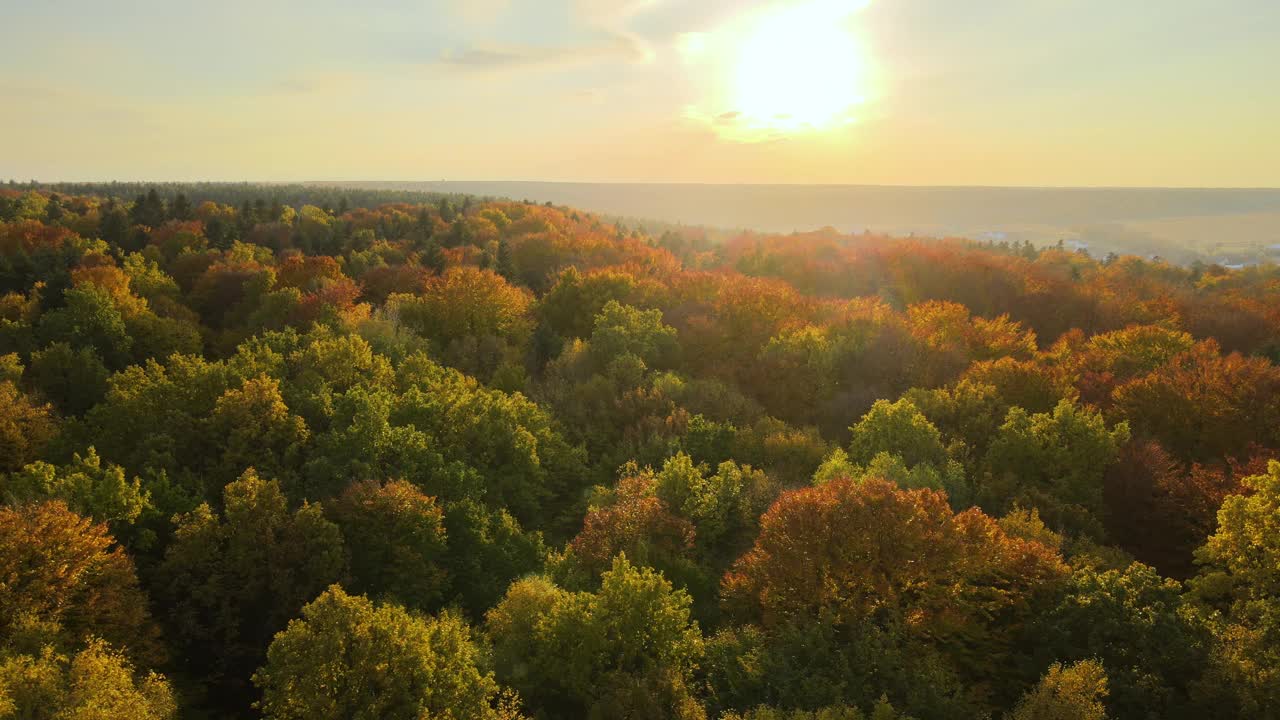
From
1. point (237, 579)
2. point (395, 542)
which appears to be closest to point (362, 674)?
point (395, 542)

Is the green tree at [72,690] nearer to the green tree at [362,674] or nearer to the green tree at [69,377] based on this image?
the green tree at [362,674]

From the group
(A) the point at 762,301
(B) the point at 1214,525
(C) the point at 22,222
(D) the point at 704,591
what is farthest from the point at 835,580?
(C) the point at 22,222

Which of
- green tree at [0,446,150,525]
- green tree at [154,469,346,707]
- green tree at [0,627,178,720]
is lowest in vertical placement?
green tree at [154,469,346,707]

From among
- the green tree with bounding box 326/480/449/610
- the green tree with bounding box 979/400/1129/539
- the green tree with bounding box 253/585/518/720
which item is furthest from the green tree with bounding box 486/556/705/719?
the green tree with bounding box 979/400/1129/539

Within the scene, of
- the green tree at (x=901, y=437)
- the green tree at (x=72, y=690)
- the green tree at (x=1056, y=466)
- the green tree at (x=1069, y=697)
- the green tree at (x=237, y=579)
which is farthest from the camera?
the green tree at (x=901, y=437)

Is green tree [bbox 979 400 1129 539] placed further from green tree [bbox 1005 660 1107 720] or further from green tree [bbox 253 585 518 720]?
green tree [bbox 253 585 518 720]

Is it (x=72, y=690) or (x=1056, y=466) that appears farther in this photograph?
(x=1056, y=466)

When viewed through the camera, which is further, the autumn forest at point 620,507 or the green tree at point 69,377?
the green tree at point 69,377

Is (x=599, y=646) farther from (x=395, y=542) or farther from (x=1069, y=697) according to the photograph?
(x=1069, y=697)

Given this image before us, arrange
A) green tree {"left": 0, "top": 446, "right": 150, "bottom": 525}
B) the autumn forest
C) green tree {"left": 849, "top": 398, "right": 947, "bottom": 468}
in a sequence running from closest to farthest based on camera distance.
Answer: the autumn forest
green tree {"left": 0, "top": 446, "right": 150, "bottom": 525}
green tree {"left": 849, "top": 398, "right": 947, "bottom": 468}

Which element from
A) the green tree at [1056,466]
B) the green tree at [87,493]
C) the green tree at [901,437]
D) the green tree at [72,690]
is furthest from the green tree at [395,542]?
the green tree at [1056,466]
